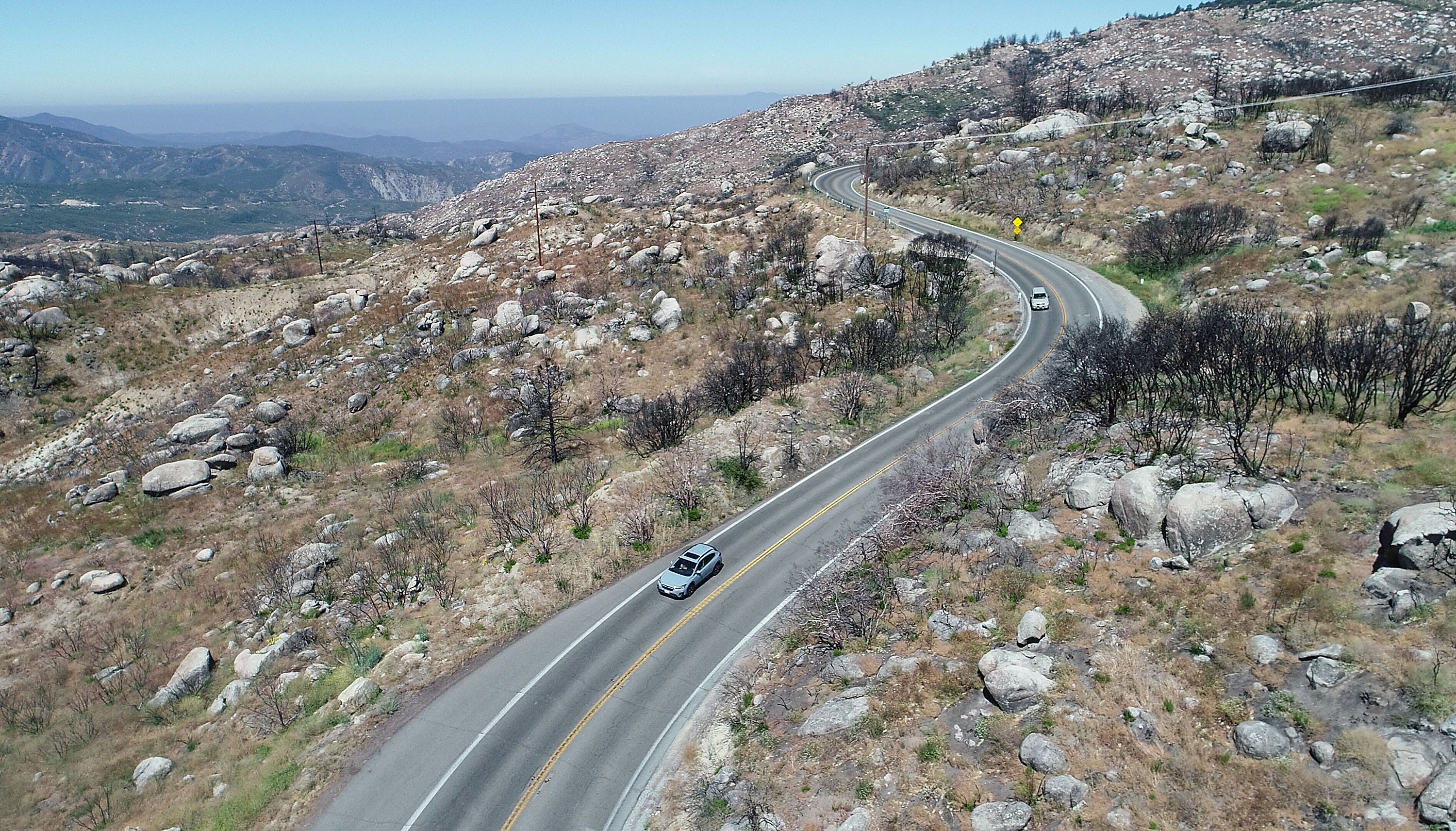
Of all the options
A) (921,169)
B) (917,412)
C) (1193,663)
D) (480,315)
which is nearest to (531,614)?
(1193,663)

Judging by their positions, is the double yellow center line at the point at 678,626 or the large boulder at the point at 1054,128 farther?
the large boulder at the point at 1054,128

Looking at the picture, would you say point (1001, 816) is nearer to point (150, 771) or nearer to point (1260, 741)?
point (1260, 741)

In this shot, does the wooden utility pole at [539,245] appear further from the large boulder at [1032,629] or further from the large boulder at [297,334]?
the large boulder at [1032,629]

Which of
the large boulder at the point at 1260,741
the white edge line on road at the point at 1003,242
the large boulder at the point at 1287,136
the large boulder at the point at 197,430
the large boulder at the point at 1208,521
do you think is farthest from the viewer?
the large boulder at the point at 1287,136

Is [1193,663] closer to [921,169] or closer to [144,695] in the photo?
[144,695]

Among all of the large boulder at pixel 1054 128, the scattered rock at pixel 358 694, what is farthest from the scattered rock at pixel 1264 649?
the large boulder at pixel 1054 128

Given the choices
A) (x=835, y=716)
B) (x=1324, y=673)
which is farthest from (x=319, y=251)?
(x=1324, y=673)

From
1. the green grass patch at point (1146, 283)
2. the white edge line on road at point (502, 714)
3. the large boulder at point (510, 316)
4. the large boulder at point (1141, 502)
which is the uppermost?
the green grass patch at point (1146, 283)
